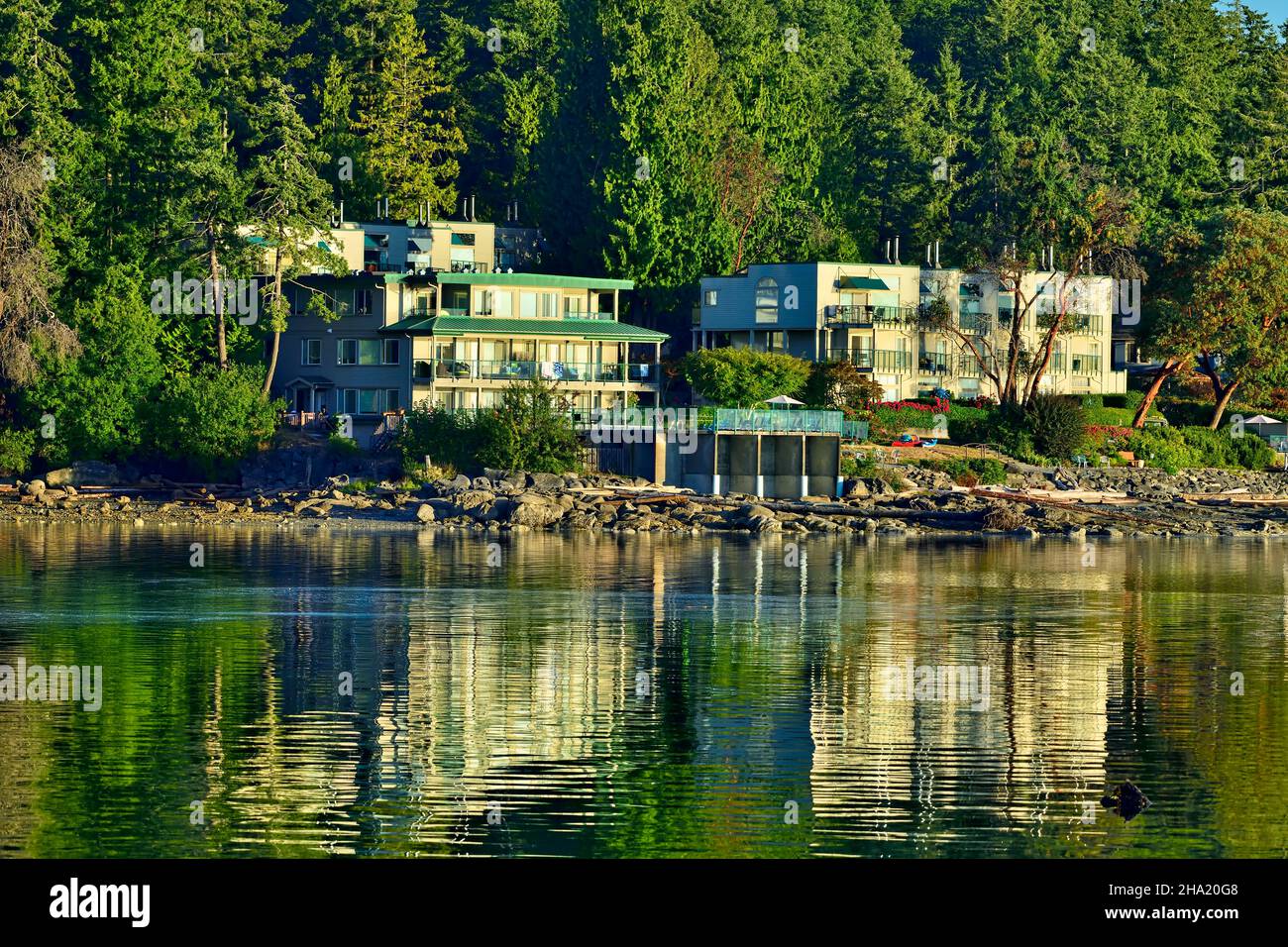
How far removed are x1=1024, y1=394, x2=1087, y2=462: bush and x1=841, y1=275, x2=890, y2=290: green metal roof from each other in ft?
37.6

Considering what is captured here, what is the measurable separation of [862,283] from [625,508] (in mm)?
28906

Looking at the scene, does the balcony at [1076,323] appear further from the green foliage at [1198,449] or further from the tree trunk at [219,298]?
the tree trunk at [219,298]

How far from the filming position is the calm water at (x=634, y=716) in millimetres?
23844

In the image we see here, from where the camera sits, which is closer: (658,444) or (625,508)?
(625,508)

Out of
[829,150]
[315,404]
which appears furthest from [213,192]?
[829,150]

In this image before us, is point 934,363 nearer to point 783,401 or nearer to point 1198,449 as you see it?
point 1198,449

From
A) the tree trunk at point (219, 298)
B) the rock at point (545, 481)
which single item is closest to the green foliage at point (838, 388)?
the rock at point (545, 481)

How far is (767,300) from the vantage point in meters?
103

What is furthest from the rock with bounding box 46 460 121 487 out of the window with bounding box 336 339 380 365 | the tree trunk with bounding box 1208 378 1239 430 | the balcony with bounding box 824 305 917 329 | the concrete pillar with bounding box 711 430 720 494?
the tree trunk with bounding box 1208 378 1239 430

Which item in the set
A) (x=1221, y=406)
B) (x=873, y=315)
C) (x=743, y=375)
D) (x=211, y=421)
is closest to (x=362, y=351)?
(x=211, y=421)

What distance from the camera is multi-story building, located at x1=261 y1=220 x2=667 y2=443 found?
91.4m

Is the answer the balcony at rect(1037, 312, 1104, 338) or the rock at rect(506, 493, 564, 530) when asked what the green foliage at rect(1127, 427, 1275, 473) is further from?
the rock at rect(506, 493, 564, 530)

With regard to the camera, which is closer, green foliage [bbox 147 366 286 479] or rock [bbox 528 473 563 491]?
rock [bbox 528 473 563 491]
